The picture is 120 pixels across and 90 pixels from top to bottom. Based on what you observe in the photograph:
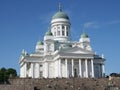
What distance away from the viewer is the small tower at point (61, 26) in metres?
85.1

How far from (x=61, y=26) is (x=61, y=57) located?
14.0 meters

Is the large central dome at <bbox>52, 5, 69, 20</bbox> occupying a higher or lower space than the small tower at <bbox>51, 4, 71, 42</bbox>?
higher

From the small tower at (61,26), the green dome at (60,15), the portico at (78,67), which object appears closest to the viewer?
the portico at (78,67)

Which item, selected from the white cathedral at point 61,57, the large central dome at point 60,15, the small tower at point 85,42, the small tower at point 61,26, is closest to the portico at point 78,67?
the white cathedral at point 61,57

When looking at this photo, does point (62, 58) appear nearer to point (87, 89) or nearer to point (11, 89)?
point (87, 89)

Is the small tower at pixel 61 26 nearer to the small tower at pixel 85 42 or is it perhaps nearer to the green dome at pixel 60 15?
the green dome at pixel 60 15

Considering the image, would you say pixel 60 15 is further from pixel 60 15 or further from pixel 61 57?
pixel 61 57

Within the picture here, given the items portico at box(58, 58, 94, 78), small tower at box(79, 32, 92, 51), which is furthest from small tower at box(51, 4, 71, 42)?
portico at box(58, 58, 94, 78)

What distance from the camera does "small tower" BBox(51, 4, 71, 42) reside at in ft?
279

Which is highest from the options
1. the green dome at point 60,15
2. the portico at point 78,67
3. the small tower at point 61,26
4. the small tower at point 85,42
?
the green dome at point 60,15

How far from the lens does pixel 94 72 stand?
267 ft

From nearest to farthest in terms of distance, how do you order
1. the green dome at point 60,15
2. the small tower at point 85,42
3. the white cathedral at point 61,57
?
1. the white cathedral at point 61,57
2. the small tower at point 85,42
3. the green dome at point 60,15

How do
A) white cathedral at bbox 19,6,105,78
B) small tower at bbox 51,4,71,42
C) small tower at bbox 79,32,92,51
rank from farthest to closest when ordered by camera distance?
1. small tower at bbox 51,4,71,42
2. small tower at bbox 79,32,92,51
3. white cathedral at bbox 19,6,105,78

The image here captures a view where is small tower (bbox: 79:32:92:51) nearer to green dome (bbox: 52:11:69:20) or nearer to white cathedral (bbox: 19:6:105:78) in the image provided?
white cathedral (bbox: 19:6:105:78)
